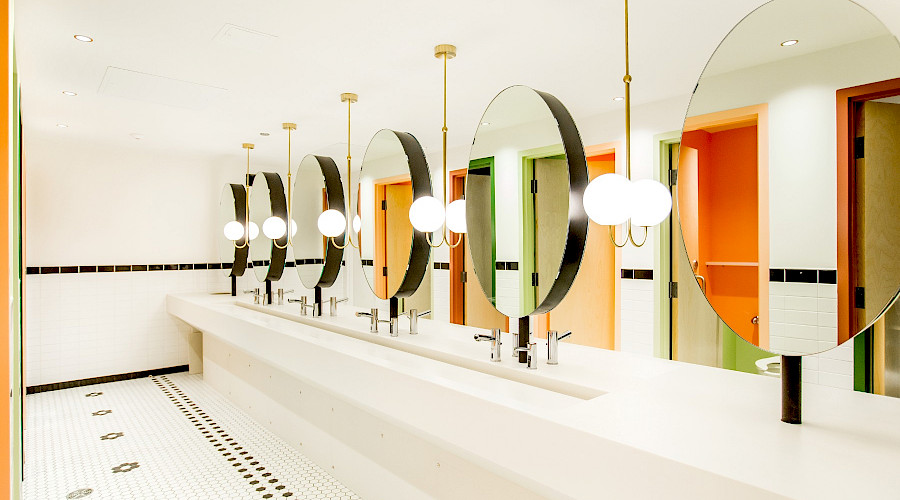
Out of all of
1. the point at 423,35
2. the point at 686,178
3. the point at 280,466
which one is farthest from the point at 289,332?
the point at 686,178

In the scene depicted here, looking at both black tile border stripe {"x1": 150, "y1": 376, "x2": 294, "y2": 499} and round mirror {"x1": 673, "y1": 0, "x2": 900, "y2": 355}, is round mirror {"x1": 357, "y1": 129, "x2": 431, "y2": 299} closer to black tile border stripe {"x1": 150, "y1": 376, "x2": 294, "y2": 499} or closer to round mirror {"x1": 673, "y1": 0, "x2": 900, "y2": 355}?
black tile border stripe {"x1": 150, "y1": 376, "x2": 294, "y2": 499}

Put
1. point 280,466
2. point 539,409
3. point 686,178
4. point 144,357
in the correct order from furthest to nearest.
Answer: point 144,357 → point 280,466 → point 686,178 → point 539,409

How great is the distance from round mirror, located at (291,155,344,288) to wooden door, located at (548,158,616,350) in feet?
7.00

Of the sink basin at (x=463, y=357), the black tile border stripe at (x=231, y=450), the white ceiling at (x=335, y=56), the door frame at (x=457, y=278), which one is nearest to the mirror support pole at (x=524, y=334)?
the sink basin at (x=463, y=357)

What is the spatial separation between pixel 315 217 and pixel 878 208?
3817mm

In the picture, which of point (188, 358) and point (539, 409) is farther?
point (188, 358)

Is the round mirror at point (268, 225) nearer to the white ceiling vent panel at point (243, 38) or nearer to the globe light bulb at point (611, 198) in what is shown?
the white ceiling vent panel at point (243, 38)

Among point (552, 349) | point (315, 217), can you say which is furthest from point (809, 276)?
point (315, 217)

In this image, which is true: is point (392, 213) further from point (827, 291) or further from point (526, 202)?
point (827, 291)

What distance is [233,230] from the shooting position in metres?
5.18

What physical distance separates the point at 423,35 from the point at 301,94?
4.15 feet

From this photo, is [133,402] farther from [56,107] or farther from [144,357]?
[56,107]

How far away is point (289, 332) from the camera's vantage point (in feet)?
10.0

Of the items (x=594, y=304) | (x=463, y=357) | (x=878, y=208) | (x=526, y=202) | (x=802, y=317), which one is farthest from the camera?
(x=594, y=304)
